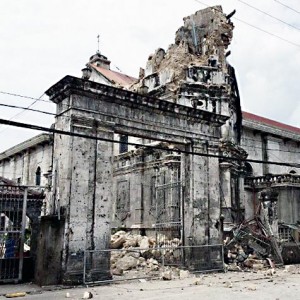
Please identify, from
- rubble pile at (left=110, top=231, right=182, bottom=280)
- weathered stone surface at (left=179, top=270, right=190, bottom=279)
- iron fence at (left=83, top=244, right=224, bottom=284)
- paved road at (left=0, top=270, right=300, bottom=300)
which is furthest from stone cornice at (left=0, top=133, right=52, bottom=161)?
paved road at (left=0, top=270, right=300, bottom=300)

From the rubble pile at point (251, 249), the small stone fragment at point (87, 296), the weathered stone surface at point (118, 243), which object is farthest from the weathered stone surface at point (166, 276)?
the weathered stone surface at point (118, 243)

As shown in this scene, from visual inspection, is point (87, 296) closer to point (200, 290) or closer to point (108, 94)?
point (200, 290)

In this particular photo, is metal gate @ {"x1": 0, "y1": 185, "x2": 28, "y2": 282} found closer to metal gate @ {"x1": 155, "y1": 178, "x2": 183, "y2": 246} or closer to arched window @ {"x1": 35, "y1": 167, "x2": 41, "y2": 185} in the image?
metal gate @ {"x1": 155, "y1": 178, "x2": 183, "y2": 246}

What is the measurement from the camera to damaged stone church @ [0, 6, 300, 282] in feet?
39.3

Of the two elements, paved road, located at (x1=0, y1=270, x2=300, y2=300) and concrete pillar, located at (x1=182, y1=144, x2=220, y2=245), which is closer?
paved road, located at (x1=0, y1=270, x2=300, y2=300)

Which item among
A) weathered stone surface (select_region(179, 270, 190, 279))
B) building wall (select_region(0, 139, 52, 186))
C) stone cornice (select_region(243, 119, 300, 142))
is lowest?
weathered stone surface (select_region(179, 270, 190, 279))

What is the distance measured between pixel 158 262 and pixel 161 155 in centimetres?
891

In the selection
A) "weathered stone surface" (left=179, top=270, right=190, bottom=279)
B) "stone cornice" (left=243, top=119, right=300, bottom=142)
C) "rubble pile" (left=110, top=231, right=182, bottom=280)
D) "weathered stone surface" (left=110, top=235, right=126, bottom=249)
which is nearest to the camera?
"weathered stone surface" (left=179, top=270, right=190, bottom=279)

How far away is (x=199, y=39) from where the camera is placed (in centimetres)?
3014

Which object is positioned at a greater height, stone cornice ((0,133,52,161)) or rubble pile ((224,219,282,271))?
stone cornice ((0,133,52,161))

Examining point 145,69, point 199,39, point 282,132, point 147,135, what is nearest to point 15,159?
point 145,69

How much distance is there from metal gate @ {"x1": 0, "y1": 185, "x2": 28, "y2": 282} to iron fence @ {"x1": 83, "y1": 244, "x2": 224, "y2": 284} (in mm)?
2248

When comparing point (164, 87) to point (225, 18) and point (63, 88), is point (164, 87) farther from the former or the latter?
point (63, 88)

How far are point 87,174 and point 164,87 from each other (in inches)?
622
